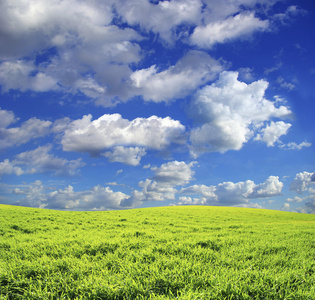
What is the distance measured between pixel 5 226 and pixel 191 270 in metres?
15.8

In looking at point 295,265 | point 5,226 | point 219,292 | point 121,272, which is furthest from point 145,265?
point 5,226

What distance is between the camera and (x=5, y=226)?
1591 centimetres

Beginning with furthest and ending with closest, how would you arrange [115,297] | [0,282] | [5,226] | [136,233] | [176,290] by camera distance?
[5,226] < [136,233] < [0,282] < [176,290] < [115,297]

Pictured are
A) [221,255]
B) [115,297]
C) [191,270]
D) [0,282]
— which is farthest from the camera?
[221,255]

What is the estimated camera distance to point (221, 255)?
745cm

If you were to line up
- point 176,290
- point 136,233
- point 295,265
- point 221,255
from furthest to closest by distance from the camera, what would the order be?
point 136,233 → point 221,255 → point 295,265 → point 176,290

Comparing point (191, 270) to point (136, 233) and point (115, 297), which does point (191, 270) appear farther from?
point (136, 233)

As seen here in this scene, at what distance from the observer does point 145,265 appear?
610cm

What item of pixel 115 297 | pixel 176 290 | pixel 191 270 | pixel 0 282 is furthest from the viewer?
pixel 191 270

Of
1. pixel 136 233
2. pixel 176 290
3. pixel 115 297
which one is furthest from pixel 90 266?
pixel 136 233

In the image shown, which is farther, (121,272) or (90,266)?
(90,266)

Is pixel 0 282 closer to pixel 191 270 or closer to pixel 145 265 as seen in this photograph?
pixel 145 265

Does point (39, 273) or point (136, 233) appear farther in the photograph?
point (136, 233)

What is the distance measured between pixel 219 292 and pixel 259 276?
1563 mm
